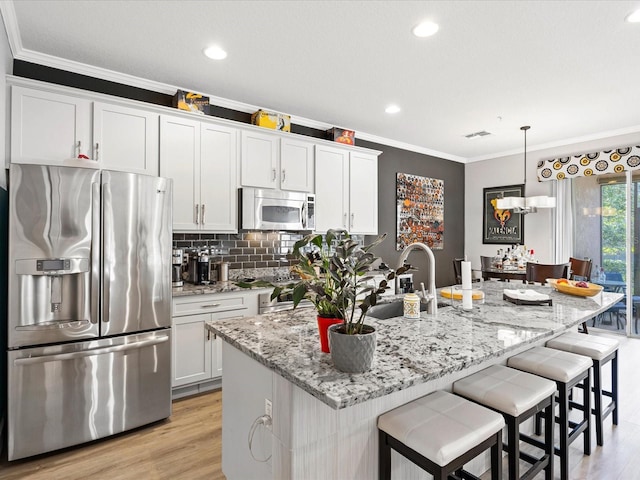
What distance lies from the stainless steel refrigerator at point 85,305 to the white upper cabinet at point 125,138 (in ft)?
1.75

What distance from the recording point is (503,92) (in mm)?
3531

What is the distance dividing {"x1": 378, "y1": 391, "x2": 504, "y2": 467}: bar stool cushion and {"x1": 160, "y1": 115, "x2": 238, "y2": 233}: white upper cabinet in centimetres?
249

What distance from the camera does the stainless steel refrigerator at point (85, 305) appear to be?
7.11ft

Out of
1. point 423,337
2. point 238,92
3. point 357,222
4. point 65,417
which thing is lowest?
point 65,417

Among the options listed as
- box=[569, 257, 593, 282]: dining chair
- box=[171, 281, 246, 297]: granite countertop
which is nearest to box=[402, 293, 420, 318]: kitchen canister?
box=[171, 281, 246, 297]: granite countertop

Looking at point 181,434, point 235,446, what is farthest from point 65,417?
point 235,446

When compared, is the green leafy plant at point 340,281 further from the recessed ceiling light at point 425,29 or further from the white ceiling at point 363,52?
the recessed ceiling light at point 425,29

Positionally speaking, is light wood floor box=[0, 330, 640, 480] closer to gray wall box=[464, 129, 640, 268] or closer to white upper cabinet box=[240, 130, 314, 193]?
white upper cabinet box=[240, 130, 314, 193]

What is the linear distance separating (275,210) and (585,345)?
2771mm

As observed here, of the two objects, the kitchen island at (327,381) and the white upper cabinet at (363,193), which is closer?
the kitchen island at (327,381)

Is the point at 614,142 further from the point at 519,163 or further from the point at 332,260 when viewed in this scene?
the point at 332,260

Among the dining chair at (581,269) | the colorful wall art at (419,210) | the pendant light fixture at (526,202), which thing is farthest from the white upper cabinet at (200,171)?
the dining chair at (581,269)

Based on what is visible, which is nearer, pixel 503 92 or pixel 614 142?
pixel 503 92

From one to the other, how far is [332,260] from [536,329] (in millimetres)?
1196
